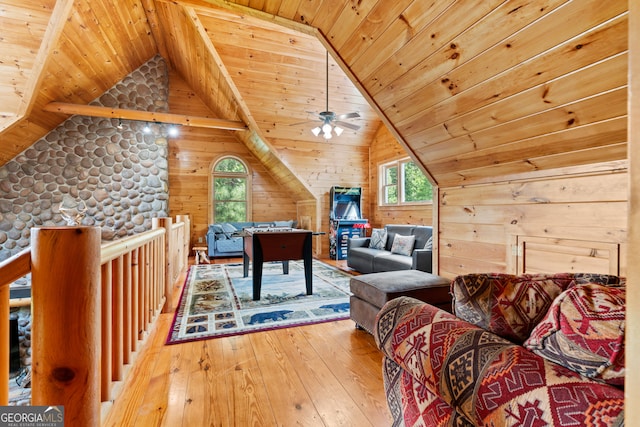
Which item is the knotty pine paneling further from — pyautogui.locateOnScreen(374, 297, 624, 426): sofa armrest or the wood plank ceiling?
pyautogui.locateOnScreen(374, 297, 624, 426): sofa armrest

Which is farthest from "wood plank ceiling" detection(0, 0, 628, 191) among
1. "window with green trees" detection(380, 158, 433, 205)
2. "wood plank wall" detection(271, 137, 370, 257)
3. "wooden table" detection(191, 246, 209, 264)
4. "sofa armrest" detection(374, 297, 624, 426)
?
"wooden table" detection(191, 246, 209, 264)

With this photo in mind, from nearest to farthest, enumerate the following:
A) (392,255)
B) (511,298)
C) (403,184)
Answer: (511,298), (392,255), (403,184)

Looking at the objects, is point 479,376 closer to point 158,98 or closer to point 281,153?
point 281,153

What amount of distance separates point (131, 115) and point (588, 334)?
643 cm

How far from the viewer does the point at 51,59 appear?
3816 mm

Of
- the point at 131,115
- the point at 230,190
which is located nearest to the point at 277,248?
the point at 131,115

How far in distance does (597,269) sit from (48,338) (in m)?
2.61

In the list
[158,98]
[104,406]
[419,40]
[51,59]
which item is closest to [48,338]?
[104,406]

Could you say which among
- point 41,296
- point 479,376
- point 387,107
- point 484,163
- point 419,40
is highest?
point 419,40

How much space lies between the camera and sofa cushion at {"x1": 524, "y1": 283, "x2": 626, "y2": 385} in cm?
63

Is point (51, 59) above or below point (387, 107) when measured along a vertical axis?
above

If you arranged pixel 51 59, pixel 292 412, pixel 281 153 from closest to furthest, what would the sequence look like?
pixel 292 412
pixel 51 59
pixel 281 153

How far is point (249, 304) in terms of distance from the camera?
3.24 meters

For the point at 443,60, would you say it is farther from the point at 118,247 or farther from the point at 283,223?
the point at 283,223
